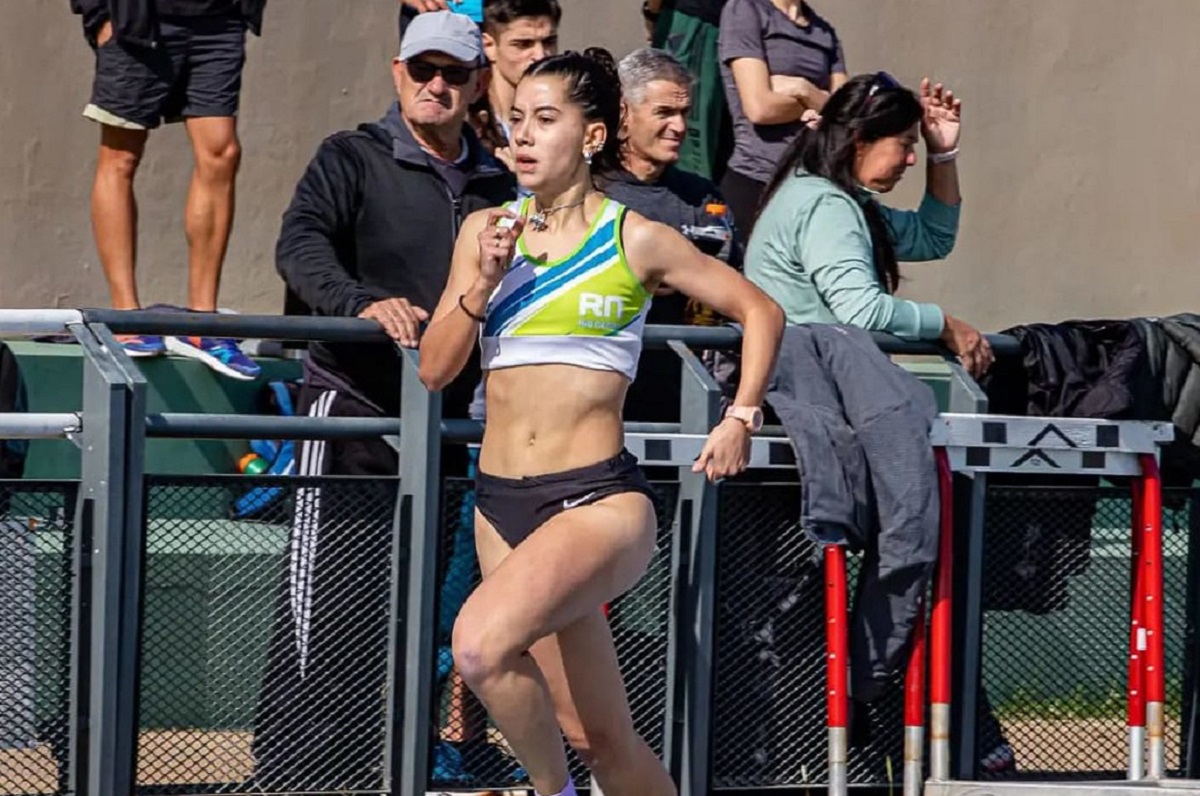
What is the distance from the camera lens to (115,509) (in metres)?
5.86

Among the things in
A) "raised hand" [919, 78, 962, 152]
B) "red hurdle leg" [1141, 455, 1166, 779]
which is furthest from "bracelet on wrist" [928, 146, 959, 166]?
"red hurdle leg" [1141, 455, 1166, 779]

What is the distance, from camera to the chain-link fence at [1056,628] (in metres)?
6.75

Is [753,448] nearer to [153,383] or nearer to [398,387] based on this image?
[398,387]

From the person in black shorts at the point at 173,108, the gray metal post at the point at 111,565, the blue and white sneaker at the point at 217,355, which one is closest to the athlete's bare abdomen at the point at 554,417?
the gray metal post at the point at 111,565

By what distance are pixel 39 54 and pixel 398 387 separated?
3.35m

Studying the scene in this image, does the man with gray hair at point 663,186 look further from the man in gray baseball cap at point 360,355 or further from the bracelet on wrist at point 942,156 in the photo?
the bracelet on wrist at point 942,156

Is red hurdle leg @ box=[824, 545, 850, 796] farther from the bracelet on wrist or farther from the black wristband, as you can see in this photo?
the bracelet on wrist

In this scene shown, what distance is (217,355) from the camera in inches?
293

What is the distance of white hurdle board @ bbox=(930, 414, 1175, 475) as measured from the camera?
21.3 feet

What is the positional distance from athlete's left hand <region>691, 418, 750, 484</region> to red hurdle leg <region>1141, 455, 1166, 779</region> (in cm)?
178

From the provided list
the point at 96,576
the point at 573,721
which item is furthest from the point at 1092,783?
the point at 96,576

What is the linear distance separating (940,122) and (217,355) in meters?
2.41

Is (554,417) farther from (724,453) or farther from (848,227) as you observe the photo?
(848,227)

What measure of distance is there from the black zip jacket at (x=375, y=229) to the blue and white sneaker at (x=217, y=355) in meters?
0.85
